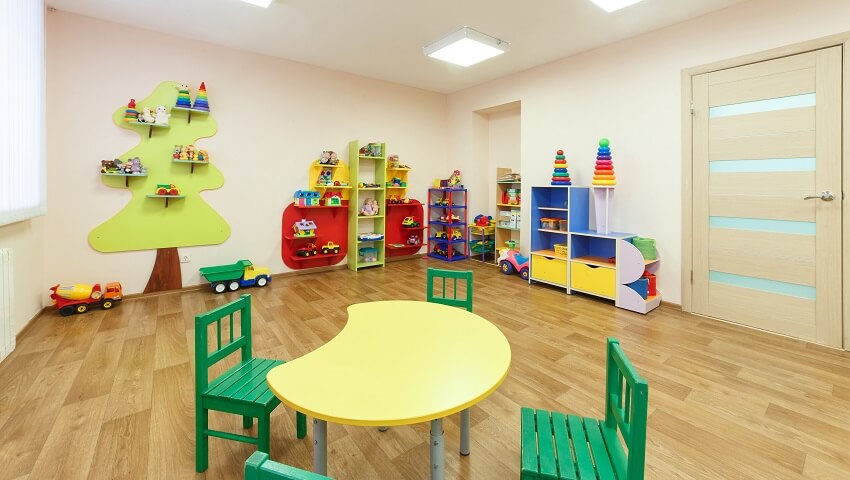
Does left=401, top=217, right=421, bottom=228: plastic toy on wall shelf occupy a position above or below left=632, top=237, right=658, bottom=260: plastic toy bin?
above

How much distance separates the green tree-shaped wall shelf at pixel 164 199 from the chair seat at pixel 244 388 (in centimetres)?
334

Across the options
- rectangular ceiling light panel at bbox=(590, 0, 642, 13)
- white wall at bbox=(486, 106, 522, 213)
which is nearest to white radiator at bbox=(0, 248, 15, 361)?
rectangular ceiling light panel at bbox=(590, 0, 642, 13)

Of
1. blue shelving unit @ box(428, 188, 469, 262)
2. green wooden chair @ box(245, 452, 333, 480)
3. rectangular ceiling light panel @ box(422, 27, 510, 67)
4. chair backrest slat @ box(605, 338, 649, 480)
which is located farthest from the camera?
blue shelving unit @ box(428, 188, 469, 262)

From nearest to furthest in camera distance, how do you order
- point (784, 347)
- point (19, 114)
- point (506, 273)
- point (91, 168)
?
point (19, 114) < point (784, 347) < point (91, 168) < point (506, 273)

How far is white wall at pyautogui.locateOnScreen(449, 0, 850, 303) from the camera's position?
325 centimetres

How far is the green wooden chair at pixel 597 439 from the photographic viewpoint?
98 centimetres

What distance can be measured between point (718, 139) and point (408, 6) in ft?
10.4

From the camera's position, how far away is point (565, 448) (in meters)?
1.24

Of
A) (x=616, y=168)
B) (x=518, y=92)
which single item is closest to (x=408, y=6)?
(x=518, y=92)

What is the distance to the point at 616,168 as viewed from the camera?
4.36 m

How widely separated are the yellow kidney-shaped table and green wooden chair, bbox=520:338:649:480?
0.26 meters

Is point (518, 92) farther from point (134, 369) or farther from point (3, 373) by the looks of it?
point (3, 373)

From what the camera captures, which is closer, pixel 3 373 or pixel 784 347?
pixel 3 373

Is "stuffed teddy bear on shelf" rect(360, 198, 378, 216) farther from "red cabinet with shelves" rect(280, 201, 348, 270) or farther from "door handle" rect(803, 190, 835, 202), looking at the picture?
"door handle" rect(803, 190, 835, 202)
